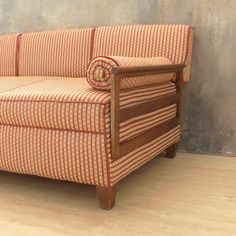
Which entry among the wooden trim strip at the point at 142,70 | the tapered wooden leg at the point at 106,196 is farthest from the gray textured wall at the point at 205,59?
the tapered wooden leg at the point at 106,196

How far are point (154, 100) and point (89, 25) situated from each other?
1029 mm

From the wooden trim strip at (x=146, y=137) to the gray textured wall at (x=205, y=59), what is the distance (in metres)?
0.27

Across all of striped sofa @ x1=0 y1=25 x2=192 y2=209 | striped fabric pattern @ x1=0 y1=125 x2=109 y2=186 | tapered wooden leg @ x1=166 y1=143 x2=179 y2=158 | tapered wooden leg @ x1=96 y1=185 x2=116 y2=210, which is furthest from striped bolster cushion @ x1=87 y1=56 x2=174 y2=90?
tapered wooden leg @ x1=166 y1=143 x2=179 y2=158

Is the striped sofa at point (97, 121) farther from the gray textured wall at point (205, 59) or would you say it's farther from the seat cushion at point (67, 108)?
the gray textured wall at point (205, 59)

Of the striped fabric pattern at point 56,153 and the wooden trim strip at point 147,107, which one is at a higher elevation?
the wooden trim strip at point 147,107

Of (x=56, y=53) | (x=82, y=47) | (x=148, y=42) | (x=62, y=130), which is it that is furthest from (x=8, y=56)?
(x=62, y=130)

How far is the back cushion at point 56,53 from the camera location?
2266 mm

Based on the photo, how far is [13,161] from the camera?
157 cm

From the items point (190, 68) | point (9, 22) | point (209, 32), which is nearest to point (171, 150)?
point (190, 68)

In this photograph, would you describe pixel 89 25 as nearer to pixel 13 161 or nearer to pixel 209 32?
pixel 209 32

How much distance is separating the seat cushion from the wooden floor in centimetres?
31

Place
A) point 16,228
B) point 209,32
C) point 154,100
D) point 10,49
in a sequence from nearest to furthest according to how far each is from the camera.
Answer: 1. point 16,228
2. point 154,100
3. point 209,32
4. point 10,49

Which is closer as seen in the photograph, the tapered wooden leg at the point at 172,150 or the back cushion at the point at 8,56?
the tapered wooden leg at the point at 172,150

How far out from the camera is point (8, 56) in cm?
250
